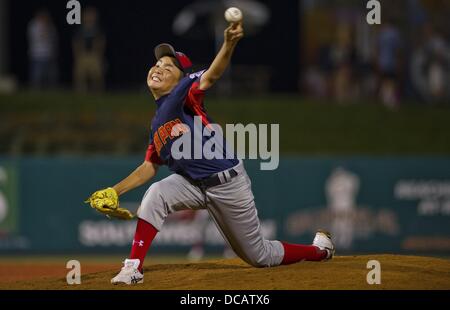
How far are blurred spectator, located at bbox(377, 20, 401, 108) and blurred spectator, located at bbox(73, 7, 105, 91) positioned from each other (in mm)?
5268

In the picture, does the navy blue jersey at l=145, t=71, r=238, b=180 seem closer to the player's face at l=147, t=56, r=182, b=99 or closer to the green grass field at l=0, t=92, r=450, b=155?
the player's face at l=147, t=56, r=182, b=99

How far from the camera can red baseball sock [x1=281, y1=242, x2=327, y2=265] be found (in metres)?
7.18

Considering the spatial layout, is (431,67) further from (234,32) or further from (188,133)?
(234,32)

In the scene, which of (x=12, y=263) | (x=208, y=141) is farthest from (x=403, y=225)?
(x=208, y=141)

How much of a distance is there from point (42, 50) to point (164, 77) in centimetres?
1131

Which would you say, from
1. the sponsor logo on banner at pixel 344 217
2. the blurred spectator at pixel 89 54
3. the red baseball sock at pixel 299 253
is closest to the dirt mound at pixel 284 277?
the red baseball sock at pixel 299 253

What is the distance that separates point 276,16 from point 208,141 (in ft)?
43.0

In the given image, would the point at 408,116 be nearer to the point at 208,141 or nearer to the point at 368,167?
the point at 368,167

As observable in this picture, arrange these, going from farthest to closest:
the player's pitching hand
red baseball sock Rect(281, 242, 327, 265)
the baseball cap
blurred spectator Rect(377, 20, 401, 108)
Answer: blurred spectator Rect(377, 20, 401, 108)
red baseball sock Rect(281, 242, 327, 265)
the baseball cap
the player's pitching hand

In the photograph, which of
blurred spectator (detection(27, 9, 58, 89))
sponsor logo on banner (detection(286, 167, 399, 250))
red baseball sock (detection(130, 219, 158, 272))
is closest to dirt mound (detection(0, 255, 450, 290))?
red baseball sock (detection(130, 219, 158, 272))

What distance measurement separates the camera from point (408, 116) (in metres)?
17.6

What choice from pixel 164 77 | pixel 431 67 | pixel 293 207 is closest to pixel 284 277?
pixel 164 77

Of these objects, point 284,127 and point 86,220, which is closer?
point 86,220

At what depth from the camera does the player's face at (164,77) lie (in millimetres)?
6617
